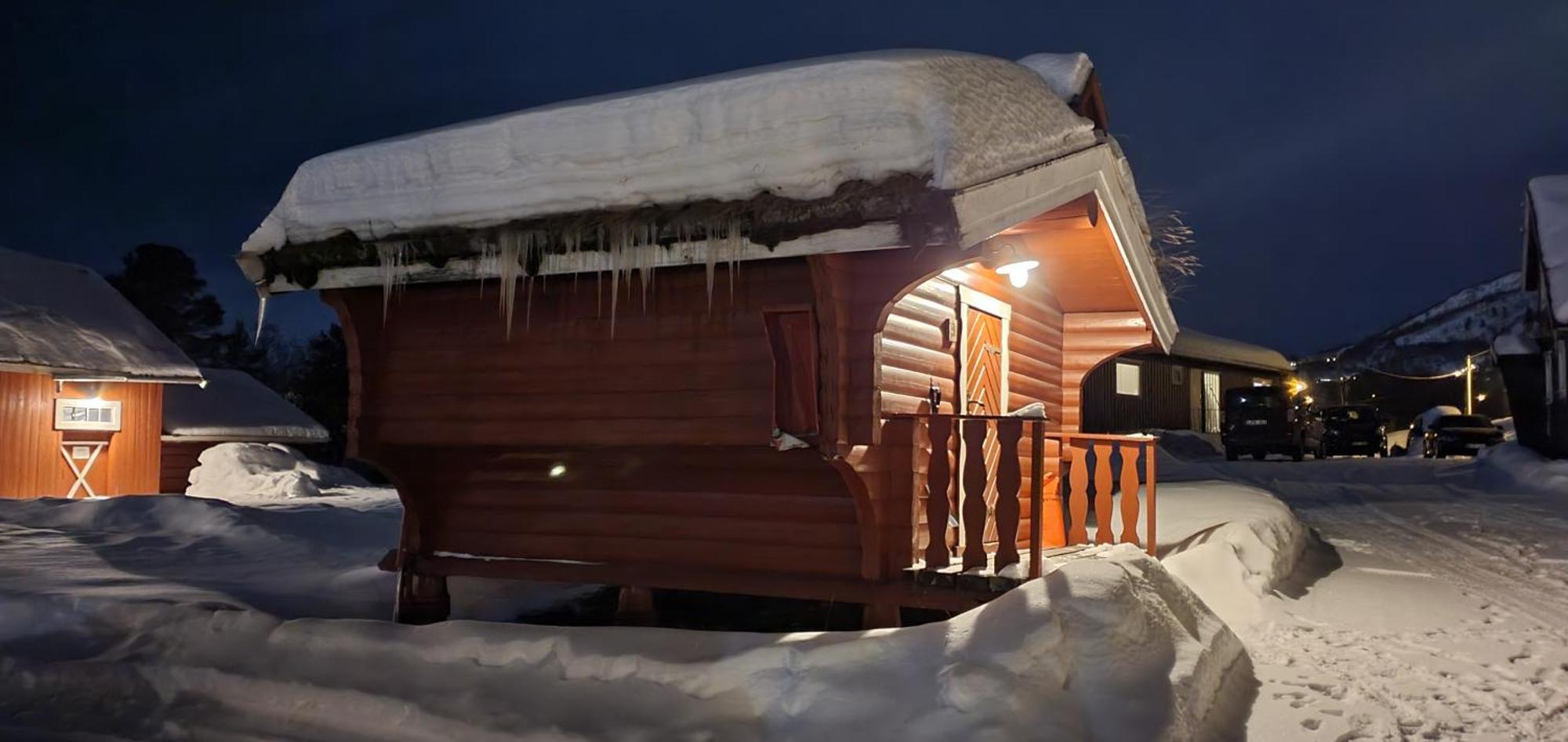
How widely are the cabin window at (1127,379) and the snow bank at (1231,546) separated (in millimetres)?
16599

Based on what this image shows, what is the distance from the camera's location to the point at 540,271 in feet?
21.3

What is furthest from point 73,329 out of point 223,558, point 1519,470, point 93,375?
point 1519,470

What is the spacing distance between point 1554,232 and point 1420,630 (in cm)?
1916

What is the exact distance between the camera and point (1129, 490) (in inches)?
317

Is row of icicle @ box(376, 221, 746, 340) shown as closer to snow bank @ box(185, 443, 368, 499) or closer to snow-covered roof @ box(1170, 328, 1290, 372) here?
snow bank @ box(185, 443, 368, 499)

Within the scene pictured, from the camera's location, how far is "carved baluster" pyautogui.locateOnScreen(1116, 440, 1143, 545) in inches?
312

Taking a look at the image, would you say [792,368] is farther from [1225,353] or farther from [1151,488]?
[1225,353]

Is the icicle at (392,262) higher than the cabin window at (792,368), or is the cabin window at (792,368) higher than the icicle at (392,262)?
the icicle at (392,262)

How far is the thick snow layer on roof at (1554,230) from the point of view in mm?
18688

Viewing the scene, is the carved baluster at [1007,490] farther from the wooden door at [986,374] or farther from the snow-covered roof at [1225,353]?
the snow-covered roof at [1225,353]

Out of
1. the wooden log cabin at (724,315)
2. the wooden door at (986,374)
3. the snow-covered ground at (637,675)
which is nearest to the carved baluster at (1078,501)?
the wooden log cabin at (724,315)

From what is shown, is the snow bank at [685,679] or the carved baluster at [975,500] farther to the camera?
the carved baluster at [975,500]

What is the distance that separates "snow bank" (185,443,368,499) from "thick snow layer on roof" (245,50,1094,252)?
15.6 m

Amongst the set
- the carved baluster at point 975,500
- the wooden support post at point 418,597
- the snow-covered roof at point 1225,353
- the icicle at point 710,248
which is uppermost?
the snow-covered roof at point 1225,353
